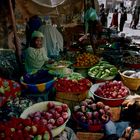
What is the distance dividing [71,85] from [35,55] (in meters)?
1.76

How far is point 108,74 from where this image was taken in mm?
6023

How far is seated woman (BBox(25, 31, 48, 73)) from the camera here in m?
5.97

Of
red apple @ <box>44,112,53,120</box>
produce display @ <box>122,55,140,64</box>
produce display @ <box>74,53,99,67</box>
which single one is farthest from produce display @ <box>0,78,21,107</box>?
produce display @ <box>122,55,140,64</box>

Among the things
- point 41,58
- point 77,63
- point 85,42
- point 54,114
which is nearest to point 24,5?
point 41,58

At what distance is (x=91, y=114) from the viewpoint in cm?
392

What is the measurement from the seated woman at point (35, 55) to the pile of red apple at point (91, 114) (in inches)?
86.3

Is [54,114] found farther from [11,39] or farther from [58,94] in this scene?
[11,39]

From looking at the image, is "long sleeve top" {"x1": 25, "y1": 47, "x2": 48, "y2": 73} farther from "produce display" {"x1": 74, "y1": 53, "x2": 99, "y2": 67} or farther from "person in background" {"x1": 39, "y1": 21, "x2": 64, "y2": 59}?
"person in background" {"x1": 39, "y1": 21, "x2": 64, "y2": 59}

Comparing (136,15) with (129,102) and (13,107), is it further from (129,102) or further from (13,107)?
(13,107)

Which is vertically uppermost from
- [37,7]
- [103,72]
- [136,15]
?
[37,7]

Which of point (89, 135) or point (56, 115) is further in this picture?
point (89, 135)

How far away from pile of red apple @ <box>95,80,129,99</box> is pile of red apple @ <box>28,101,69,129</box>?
112 cm

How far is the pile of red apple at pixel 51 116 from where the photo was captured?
3.47m

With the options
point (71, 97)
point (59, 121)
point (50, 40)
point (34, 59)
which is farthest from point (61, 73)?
point (50, 40)
